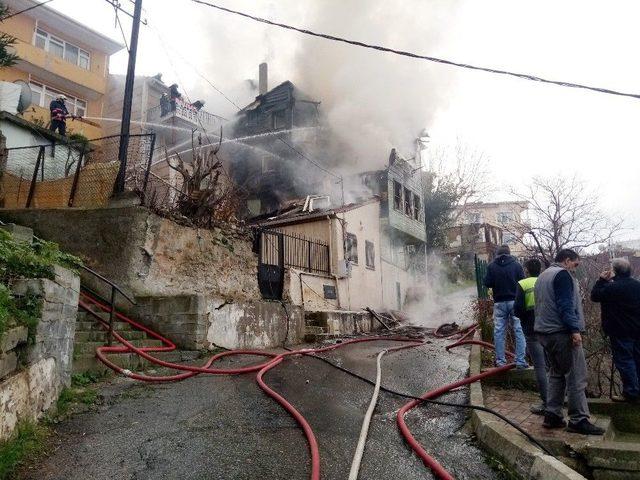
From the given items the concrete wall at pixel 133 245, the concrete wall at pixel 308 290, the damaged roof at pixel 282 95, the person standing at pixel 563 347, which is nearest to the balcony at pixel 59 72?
the damaged roof at pixel 282 95

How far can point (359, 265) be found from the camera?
59.7 feet

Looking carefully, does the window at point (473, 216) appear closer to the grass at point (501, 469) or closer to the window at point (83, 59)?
the window at point (83, 59)

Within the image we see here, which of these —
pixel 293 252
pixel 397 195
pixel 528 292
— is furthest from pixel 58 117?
pixel 397 195

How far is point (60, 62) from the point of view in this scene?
2061 centimetres

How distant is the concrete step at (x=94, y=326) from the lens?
6262 millimetres

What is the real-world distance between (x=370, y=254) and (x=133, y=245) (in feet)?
42.9

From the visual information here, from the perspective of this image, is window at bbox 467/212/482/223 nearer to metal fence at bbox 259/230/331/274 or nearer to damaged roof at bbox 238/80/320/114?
damaged roof at bbox 238/80/320/114

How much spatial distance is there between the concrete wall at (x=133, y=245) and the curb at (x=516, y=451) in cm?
649

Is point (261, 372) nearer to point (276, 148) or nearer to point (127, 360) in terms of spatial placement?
point (127, 360)

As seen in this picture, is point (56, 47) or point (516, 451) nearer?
point (516, 451)

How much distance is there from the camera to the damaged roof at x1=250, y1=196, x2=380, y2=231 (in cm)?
1703

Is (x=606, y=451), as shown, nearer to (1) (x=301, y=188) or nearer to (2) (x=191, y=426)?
(2) (x=191, y=426)

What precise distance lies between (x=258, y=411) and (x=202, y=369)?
6.03 ft

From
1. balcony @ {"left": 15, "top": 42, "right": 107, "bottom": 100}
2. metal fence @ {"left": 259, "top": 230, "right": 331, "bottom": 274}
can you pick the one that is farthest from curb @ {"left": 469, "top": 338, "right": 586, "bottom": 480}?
balcony @ {"left": 15, "top": 42, "right": 107, "bottom": 100}
